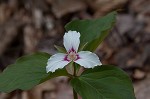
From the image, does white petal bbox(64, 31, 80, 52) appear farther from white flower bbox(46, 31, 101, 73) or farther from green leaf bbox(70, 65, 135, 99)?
Answer: green leaf bbox(70, 65, 135, 99)

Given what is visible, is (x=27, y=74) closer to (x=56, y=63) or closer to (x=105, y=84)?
A: (x=56, y=63)

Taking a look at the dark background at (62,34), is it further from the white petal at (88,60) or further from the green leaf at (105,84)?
the white petal at (88,60)

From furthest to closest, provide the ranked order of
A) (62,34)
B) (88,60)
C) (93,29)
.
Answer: (62,34) < (93,29) < (88,60)

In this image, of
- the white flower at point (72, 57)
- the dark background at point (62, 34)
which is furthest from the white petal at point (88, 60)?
the dark background at point (62, 34)

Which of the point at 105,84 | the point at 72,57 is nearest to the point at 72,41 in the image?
the point at 72,57

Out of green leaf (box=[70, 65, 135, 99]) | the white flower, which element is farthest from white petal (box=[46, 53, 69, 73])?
green leaf (box=[70, 65, 135, 99])
